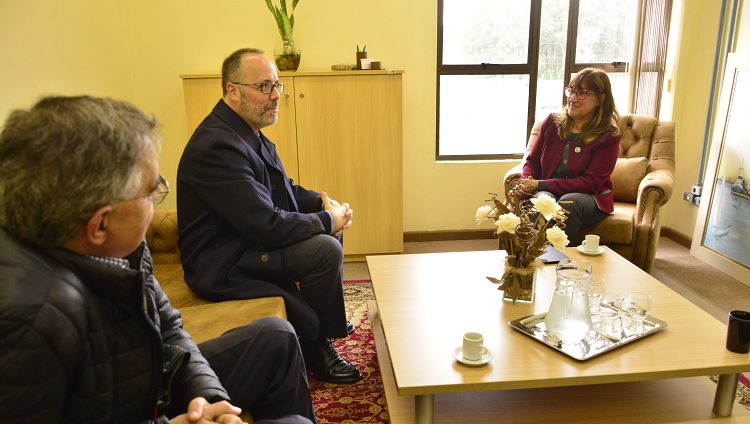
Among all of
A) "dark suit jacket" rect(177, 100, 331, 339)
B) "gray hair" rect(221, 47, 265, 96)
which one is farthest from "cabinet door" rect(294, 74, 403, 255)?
"dark suit jacket" rect(177, 100, 331, 339)

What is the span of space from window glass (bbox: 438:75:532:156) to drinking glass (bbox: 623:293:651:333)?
2.39 m

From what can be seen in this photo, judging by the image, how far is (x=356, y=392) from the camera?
2.17 m

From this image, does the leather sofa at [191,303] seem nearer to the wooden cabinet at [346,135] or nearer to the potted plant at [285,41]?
the wooden cabinet at [346,135]

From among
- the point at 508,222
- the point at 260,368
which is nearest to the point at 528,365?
the point at 508,222

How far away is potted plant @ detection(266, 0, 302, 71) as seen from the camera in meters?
3.43

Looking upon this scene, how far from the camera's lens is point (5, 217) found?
3.06 feet

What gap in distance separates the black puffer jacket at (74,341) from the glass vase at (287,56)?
98.4 inches

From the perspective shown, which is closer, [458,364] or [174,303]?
[458,364]

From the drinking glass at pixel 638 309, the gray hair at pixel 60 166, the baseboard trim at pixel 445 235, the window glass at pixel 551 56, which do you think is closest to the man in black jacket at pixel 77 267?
the gray hair at pixel 60 166

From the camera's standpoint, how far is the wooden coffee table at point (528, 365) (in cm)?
155

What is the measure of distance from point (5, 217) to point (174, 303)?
1.19 meters

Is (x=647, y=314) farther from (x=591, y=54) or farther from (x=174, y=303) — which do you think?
(x=591, y=54)

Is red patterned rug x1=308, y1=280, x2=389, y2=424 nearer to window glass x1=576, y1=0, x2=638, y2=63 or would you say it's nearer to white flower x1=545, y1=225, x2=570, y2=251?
white flower x1=545, y1=225, x2=570, y2=251

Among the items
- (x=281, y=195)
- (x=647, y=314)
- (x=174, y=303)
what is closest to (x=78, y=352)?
(x=174, y=303)
